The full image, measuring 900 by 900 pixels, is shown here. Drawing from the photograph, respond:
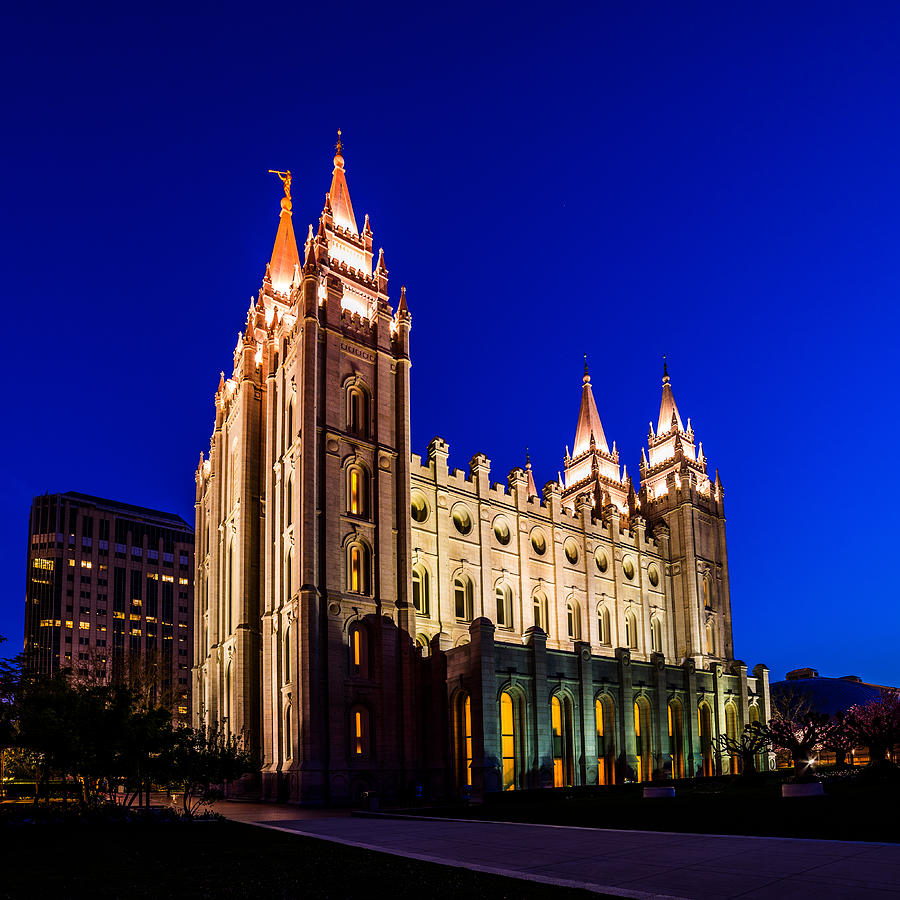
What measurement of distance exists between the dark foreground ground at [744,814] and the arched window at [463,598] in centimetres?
2115

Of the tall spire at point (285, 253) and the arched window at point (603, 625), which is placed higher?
the tall spire at point (285, 253)

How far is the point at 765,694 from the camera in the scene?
64.7 m

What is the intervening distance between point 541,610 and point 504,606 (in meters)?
3.93

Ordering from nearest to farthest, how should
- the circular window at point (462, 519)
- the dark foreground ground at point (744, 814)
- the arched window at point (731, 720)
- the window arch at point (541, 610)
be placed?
the dark foreground ground at point (744, 814) → the circular window at point (462, 519) → the window arch at point (541, 610) → the arched window at point (731, 720)

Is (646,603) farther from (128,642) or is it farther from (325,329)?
(128,642)

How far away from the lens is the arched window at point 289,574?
4547cm

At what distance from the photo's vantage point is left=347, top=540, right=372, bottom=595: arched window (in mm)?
44812

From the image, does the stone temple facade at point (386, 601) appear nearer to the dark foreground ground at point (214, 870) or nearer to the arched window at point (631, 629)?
the arched window at point (631, 629)

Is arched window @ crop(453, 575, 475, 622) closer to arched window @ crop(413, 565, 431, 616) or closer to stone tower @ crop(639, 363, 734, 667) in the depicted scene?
arched window @ crop(413, 565, 431, 616)

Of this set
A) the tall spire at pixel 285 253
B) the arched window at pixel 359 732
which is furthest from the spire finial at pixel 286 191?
the arched window at pixel 359 732

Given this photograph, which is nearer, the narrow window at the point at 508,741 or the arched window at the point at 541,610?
the narrow window at the point at 508,741

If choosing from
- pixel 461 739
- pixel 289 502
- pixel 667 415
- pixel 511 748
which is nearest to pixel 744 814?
pixel 461 739

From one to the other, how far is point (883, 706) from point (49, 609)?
123m

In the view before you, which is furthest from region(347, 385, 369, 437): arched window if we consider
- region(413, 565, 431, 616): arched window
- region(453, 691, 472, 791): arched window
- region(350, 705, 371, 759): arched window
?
region(453, 691, 472, 791): arched window
